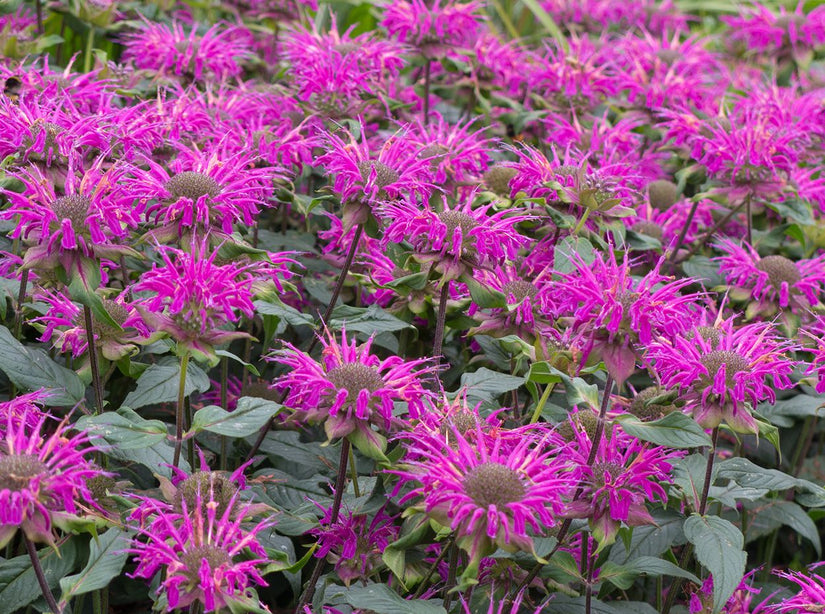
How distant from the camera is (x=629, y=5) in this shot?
14.0 feet

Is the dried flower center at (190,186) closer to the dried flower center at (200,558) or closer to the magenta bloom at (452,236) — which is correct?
the magenta bloom at (452,236)

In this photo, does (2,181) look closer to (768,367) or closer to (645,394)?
(645,394)

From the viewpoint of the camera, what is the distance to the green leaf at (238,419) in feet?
4.91

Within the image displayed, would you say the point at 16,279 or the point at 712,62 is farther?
the point at 712,62

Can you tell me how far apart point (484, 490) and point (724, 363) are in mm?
511

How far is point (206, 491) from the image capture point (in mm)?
1486

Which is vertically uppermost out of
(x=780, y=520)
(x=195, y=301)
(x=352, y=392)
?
(x=195, y=301)

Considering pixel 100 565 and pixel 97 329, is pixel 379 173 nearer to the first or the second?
pixel 97 329

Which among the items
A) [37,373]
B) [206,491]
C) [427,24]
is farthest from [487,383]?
[427,24]

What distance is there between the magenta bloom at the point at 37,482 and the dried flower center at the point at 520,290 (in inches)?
35.2

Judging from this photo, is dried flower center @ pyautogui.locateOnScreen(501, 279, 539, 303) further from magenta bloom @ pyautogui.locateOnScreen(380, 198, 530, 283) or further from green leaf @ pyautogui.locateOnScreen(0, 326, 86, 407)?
green leaf @ pyautogui.locateOnScreen(0, 326, 86, 407)

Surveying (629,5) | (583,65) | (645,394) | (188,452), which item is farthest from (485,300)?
(629,5)

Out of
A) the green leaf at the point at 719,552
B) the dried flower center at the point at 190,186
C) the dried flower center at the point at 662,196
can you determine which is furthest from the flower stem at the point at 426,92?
the green leaf at the point at 719,552

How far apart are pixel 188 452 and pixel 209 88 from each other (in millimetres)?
1088
